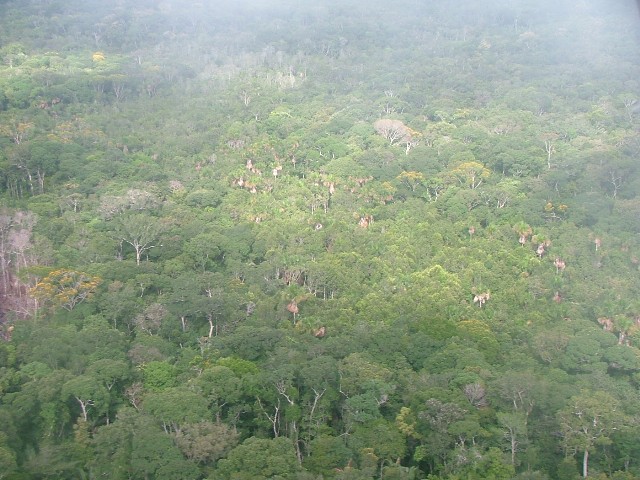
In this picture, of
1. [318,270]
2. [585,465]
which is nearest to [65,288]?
[318,270]

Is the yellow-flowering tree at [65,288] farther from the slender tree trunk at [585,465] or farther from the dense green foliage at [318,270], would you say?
the slender tree trunk at [585,465]

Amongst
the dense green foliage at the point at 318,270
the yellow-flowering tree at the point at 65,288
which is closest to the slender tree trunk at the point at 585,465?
the dense green foliage at the point at 318,270

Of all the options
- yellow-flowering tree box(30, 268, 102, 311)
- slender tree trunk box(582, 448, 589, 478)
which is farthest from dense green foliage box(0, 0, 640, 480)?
slender tree trunk box(582, 448, 589, 478)

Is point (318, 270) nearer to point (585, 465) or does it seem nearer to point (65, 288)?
point (65, 288)

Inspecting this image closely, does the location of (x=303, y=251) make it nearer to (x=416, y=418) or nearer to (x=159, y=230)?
(x=159, y=230)

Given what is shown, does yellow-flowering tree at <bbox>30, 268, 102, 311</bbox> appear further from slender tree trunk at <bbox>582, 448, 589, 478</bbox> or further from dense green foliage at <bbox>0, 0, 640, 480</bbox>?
slender tree trunk at <bbox>582, 448, 589, 478</bbox>
